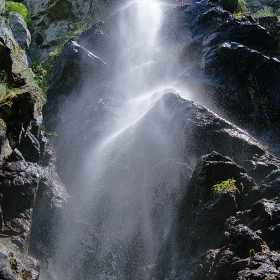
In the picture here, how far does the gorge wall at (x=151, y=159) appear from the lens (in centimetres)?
780

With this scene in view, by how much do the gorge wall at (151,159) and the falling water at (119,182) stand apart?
0.04 meters

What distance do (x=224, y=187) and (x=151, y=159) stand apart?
3.59 metres

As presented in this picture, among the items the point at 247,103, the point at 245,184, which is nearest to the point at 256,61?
the point at 247,103

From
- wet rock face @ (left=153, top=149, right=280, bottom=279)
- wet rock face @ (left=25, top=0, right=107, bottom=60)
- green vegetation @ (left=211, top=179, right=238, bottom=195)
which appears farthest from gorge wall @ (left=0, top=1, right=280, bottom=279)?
wet rock face @ (left=25, top=0, right=107, bottom=60)

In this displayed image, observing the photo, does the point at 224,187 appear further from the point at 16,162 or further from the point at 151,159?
the point at 16,162

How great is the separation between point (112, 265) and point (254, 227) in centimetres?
457

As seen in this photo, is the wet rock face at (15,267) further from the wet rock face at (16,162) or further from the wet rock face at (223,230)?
the wet rock face at (223,230)

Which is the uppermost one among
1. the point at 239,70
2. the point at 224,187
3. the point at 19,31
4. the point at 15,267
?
the point at 19,31

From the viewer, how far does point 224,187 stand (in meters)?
8.16

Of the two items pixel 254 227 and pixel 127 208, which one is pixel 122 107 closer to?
pixel 127 208

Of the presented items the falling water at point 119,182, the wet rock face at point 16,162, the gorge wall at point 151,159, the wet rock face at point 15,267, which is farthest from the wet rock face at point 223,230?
the wet rock face at point 16,162

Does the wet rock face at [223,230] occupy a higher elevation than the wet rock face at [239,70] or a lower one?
lower

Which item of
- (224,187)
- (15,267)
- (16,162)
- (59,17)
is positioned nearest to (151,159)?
(224,187)

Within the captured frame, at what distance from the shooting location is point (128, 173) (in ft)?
37.6
